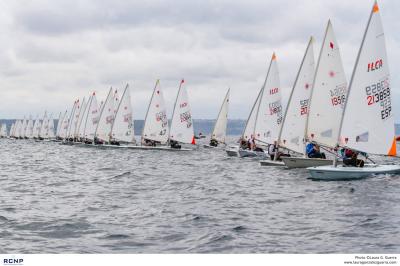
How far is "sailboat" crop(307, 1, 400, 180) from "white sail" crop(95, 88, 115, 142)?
45.2 m

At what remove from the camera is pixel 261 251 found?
41.3 ft

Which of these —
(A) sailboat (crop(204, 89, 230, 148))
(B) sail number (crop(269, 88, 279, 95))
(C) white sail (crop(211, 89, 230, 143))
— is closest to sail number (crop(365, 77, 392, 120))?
(B) sail number (crop(269, 88, 279, 95))

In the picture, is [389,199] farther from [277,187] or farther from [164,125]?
[164,125]

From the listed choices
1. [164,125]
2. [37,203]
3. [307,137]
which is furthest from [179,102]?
[37,203]

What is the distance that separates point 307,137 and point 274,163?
4.46 metres

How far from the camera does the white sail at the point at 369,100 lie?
27.1 m

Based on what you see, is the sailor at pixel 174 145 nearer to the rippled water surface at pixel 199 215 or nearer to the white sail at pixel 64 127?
the rippled water surface at pixel 199 215

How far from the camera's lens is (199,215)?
695 inches

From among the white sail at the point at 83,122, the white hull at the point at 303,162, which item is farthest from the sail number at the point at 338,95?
the white sail at the point at 83,122

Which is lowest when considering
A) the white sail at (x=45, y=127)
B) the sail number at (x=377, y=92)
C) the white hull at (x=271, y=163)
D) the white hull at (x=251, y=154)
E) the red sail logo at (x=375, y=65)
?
the white hull at (x=271, y=163)

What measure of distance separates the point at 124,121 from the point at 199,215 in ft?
160

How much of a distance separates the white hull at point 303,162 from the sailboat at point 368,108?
3.39m

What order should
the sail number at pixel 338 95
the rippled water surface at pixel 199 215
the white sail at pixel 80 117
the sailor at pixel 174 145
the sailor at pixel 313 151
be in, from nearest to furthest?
1. the rippled water surface at pixel 199 215
2. the sail number at pixel 338 95
3. the sailor at pixel 313 151
4. the sailor at pixel 174 145
5. the white sail at pixel 80 117

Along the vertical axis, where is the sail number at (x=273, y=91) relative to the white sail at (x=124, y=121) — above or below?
above
